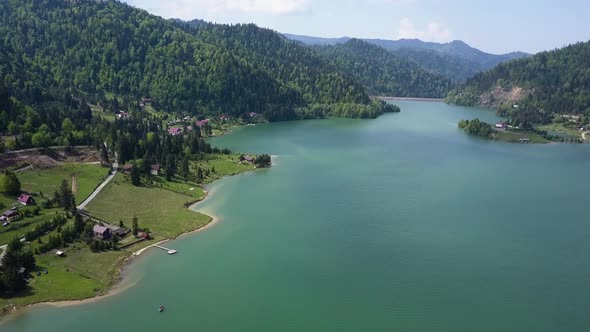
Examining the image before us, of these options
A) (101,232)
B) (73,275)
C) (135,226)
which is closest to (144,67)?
(135,226)

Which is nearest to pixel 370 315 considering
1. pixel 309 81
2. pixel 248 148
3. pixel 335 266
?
pixel 335 266

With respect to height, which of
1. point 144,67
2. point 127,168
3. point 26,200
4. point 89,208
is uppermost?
point 144,67

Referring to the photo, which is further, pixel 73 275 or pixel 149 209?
pixel 149 209

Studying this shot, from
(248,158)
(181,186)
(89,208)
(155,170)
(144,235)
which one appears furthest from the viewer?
(248,158)

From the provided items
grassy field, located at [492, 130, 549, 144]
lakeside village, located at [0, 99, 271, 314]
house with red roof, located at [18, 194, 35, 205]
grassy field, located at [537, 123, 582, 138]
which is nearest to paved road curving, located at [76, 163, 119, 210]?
lakeside village, located at [0, 99, 271, 314]

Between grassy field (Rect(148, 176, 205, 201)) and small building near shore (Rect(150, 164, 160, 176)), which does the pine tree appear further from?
small building near shore (Rect(150, 164, 160, 176))

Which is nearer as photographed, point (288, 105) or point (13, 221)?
point (13, 221)

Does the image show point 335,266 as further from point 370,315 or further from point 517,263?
point 517,263

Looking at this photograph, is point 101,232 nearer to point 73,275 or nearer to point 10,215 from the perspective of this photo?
point 73,275
